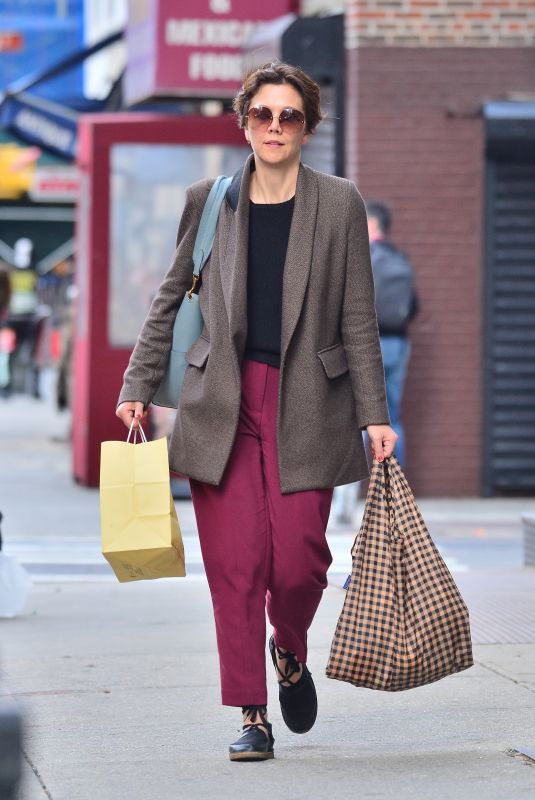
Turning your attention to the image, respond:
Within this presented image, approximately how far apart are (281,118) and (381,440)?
94cm

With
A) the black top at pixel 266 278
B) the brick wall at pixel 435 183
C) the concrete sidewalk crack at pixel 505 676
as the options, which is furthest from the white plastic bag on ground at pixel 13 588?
the brick wall at pixel 435 183

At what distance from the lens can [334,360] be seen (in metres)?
5.11

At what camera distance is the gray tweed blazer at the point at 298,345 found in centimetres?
503

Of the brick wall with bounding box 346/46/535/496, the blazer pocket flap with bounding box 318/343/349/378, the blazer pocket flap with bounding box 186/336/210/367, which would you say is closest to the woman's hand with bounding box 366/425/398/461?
the blazer pocket flap with bounding box 318/343/349/378

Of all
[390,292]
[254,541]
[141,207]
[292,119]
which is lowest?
[254,541]

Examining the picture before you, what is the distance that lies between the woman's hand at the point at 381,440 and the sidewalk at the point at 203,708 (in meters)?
0.86

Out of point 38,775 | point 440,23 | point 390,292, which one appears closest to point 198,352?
point 38,775

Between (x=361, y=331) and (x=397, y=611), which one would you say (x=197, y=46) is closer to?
(x=361, y=331)

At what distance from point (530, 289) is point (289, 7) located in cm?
307

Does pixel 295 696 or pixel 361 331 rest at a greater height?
pixel 361 331

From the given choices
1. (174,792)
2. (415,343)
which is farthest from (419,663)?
(415,343)

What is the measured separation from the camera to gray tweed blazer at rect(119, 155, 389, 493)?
16.5ft

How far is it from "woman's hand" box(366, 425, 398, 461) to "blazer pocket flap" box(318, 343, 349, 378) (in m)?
Answer: 0.18

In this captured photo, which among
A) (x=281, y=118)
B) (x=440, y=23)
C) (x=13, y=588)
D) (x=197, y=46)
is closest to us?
(x=281, y=118)
